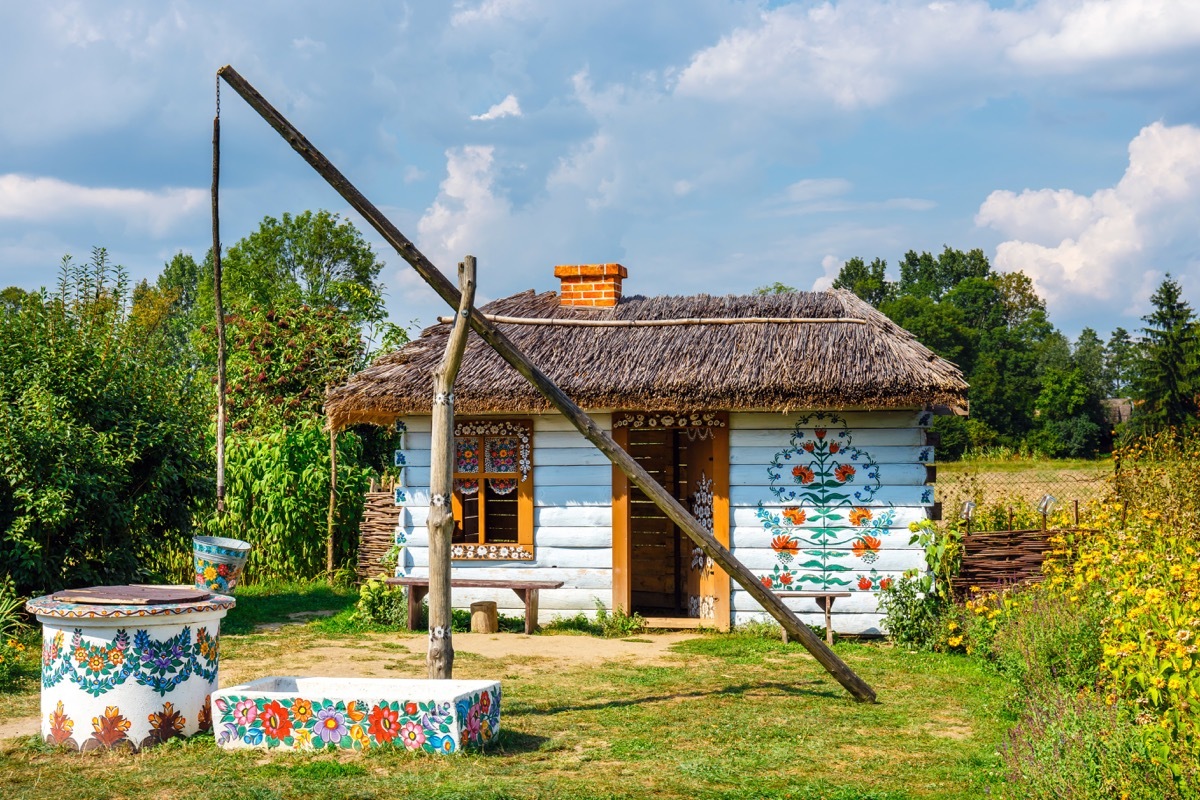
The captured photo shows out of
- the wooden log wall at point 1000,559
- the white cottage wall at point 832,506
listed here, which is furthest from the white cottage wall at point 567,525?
the wooden log wall at point 1000,559

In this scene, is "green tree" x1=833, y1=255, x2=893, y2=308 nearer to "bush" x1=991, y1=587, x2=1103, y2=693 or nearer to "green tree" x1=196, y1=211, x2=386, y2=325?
"green tree" x1=196, y1=211, x2=386, y2=325

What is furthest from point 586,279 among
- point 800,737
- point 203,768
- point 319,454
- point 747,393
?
point 203,768

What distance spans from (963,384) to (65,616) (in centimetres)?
734

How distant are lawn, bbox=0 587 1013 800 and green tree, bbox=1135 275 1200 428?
25214 millimetres

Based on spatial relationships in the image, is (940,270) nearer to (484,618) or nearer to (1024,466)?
(1024,466)

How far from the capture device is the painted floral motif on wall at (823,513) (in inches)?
412

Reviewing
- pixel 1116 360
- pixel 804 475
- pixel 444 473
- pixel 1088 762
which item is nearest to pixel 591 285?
pixel 804 475

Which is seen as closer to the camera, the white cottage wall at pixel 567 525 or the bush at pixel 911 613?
the bush at pixel 911 613

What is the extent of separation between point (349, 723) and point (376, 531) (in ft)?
25.3

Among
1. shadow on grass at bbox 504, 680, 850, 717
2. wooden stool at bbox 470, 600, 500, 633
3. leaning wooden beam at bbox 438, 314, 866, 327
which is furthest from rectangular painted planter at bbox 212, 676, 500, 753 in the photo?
leaning wooden beam at bbox 438, 314, 866, 327

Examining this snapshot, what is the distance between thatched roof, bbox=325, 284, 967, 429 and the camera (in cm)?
1023

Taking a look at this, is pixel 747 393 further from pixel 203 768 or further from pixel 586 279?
pixel 203 768

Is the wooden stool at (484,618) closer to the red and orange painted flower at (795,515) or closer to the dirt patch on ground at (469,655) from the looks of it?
the dirt patch on ground at (469,655)

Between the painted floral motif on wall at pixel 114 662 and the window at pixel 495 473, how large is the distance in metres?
5.04
